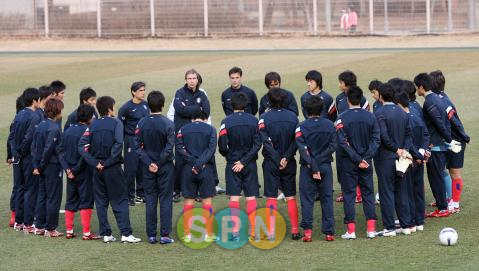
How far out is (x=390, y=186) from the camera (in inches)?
440

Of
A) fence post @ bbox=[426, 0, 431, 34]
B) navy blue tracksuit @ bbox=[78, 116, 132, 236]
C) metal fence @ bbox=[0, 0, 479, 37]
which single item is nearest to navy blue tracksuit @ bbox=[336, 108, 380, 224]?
navy blue tracksuit @ bbox=[78, 116, 132, 236]

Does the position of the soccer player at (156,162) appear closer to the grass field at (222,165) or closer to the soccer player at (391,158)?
the grass field at (222,165)

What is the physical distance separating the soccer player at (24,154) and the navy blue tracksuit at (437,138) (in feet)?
16.1

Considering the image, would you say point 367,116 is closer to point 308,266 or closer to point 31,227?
point 308,266

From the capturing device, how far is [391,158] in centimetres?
1120

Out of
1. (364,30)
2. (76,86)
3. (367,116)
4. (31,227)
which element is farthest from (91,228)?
(364,30)

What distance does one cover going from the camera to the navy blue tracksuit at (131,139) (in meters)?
13.1

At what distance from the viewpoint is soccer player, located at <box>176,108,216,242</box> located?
1100 centimetres

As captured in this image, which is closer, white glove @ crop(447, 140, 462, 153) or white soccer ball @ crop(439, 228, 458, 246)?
white soccer ball @ crop(439, 228, 458, 246)

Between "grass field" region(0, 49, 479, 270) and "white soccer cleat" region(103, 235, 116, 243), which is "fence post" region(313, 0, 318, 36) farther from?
"white soccer cleat" region(103, 235, 116, 243)

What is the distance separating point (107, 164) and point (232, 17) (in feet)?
97.2

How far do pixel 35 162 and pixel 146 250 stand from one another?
195 centimetres

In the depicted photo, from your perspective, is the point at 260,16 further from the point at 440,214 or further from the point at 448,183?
the point at 440,214

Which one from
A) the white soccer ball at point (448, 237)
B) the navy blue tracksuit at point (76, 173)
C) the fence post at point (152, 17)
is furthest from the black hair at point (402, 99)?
the fence post at point (152, 17)
